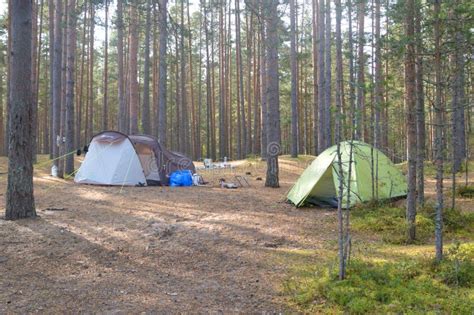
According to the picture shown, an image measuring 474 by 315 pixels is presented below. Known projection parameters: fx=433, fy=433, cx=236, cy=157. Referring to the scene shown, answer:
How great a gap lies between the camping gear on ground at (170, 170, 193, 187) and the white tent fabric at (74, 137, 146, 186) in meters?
0.93

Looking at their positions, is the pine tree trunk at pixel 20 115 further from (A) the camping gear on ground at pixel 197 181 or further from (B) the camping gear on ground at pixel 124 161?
(A) the camping gear on ground at pixel 197 181

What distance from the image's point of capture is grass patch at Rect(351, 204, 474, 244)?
669 centimetres

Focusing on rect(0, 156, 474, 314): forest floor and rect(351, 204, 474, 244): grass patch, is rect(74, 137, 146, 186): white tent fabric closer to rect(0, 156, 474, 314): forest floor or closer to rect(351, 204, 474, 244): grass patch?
rect(0, 156, 474, 314): forest floor

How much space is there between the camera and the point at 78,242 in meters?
6.46

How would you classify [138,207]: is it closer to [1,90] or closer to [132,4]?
[132,4]

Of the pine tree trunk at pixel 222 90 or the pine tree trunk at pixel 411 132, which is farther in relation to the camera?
the pine tree trunk at pixel 222 90

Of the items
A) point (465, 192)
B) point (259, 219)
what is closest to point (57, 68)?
point (259, 219)

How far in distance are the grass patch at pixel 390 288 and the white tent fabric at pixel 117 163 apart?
367 inches

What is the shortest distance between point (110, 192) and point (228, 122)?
67.7 ft

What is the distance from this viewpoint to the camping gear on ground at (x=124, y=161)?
13.4 meters

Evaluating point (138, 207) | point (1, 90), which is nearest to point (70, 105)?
point (138, 207)

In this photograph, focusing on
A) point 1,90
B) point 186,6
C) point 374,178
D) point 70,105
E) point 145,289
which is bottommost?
point 145,289

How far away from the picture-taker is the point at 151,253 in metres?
6.04

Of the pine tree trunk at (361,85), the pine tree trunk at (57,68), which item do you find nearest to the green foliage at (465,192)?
the pine tree trunk at (361,85)
